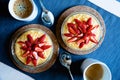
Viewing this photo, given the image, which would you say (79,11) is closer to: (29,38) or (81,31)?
(81,31)

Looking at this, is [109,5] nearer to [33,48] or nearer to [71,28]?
[71,28]

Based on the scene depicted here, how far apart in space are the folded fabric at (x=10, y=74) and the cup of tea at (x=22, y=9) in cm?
22

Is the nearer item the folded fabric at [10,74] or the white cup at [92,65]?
the white cup at [92,65]

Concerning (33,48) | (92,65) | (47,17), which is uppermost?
(47,17)

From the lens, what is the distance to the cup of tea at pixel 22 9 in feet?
4.07

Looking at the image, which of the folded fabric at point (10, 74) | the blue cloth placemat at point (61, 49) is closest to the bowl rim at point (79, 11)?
the blue cloth placemat at point (61, 49)

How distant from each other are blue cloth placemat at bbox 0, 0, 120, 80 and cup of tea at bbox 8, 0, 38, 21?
0.03 metres

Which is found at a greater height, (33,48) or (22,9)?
(22,9)

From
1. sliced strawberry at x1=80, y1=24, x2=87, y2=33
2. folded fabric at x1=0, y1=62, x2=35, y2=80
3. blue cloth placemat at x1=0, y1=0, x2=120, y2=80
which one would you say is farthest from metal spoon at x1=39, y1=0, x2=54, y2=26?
folded fabric at x1=0, y1=62, x2=35, y2=80

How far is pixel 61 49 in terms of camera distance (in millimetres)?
1266

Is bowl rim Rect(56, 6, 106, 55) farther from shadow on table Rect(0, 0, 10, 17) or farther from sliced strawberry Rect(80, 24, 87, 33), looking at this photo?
shadow on table Rect(0, 0, 10, 17)

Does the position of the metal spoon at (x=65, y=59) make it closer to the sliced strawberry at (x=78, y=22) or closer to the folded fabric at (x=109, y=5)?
the sliced strawberry at (x=78, y=22)

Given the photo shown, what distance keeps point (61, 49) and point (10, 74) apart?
0.80 feet

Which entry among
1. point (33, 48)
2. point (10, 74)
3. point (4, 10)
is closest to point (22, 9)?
point (4, 10)
